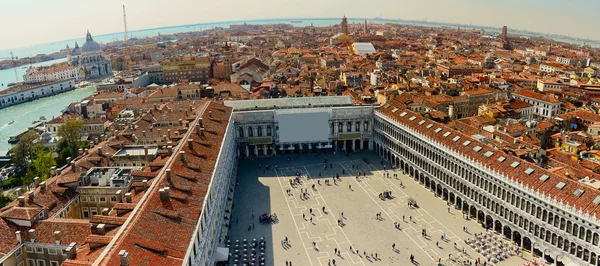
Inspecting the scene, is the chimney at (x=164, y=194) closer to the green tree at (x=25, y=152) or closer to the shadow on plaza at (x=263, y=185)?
the shadow on plaza at (x=263, y=185)

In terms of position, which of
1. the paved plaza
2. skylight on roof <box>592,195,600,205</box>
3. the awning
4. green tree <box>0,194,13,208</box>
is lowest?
the paved plaza

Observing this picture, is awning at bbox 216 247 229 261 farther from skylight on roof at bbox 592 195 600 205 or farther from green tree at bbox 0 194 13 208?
skylight on roof at bbox 592 195 600 205

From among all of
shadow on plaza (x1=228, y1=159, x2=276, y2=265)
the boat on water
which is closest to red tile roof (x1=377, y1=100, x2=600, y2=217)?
shadow on plaza (x1=228, y1=159, x2=276, y2=265)

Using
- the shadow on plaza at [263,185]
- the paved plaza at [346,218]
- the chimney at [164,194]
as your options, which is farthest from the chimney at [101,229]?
the paved plaza at [346,218]

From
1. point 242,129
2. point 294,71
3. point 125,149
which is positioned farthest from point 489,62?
point 125,149

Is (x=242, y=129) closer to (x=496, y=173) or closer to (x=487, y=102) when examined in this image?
(x=496, y=173)

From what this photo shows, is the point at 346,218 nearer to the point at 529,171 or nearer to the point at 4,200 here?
the point at 529,171

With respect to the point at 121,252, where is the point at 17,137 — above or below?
below

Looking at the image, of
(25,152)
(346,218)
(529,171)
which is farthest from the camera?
(25,152)

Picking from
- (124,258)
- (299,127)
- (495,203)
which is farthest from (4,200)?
(495,203)
